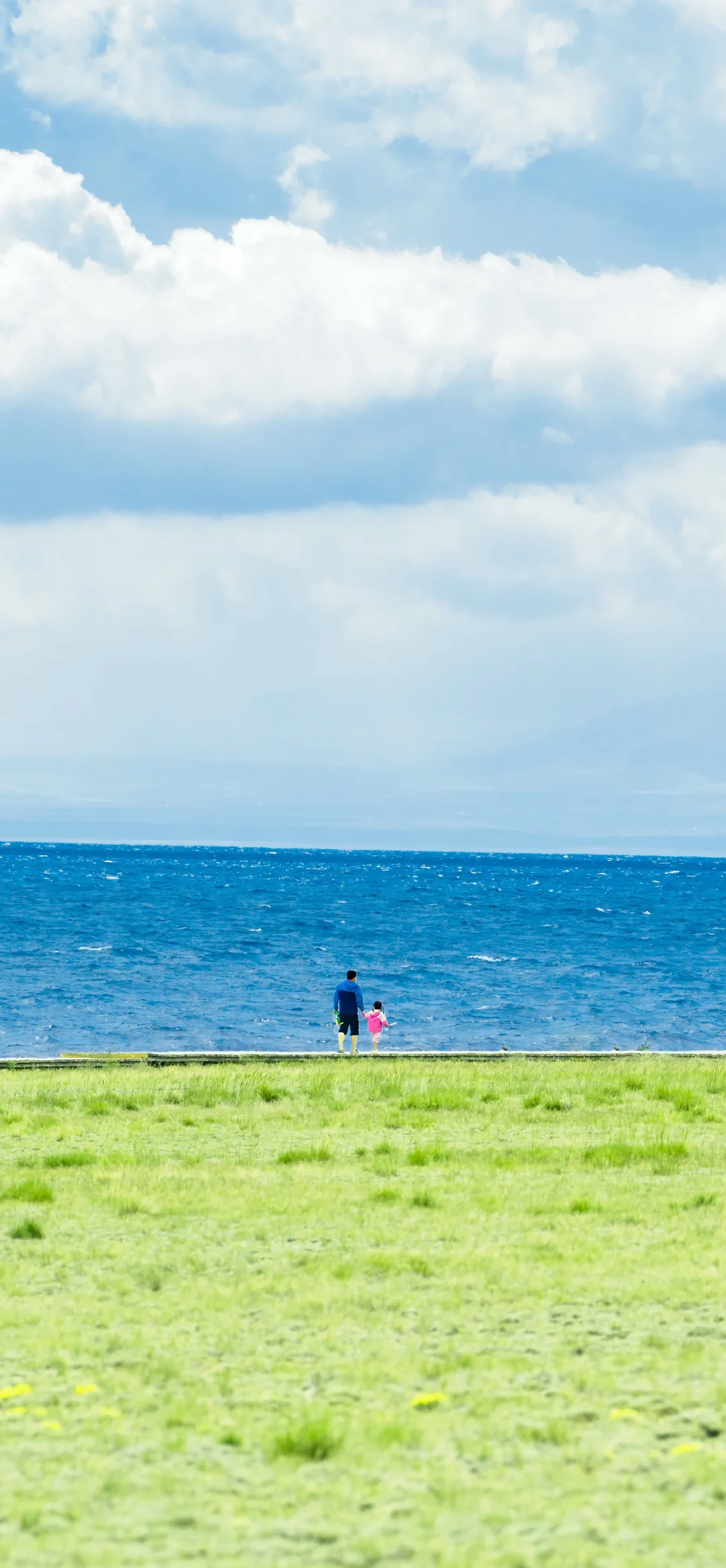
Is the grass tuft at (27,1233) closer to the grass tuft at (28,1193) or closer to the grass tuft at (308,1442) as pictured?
the grass tuft at (28,1193)

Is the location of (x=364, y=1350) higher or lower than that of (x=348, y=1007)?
higher

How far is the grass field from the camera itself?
578 centimetres

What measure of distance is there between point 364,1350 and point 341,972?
50.5m

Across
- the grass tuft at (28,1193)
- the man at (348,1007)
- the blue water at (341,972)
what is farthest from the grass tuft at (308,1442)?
the blue water at (341,972)

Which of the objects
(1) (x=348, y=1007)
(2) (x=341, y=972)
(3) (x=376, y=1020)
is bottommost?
(2) (x=341, y=972)

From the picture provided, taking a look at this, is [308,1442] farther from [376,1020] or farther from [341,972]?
[341,972]

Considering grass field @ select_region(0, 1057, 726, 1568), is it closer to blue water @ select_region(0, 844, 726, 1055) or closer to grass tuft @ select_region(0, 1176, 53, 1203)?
grass tuft @ select_region(0, 1176, 53, 1203)

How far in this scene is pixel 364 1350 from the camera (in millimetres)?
8141

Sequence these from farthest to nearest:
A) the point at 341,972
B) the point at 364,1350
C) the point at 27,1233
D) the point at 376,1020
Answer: the point at 341,972
the point at 376,1020
the point at 27,1233
the point at 364,1350

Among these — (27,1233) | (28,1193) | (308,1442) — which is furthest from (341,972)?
(308,1442)

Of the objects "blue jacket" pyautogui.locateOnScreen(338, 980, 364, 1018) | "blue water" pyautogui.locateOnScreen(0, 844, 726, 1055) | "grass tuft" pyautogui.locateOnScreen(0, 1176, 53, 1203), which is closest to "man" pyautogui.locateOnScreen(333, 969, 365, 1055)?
"blue jacket" pyautogui.locateOnScreen(338, 980, 364, 1018)

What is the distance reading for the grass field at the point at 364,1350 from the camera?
19.0ft

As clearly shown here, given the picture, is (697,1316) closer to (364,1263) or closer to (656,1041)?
(364,1263)

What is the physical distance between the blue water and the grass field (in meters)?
24.4
